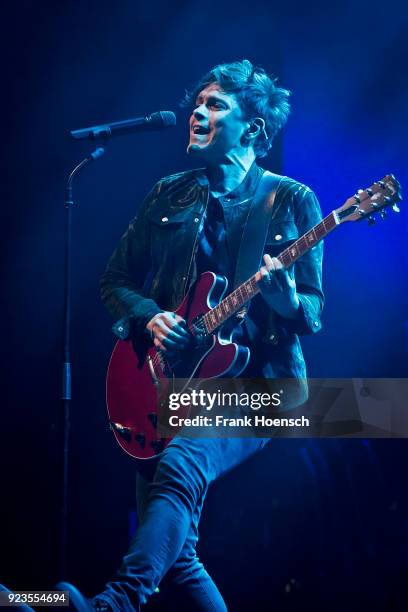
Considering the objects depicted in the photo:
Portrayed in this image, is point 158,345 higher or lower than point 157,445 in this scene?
higher

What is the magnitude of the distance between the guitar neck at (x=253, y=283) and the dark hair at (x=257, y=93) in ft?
2.01

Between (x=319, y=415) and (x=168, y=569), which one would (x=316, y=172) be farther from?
(x=168, y=569)

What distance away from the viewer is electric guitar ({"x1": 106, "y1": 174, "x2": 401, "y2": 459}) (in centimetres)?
271

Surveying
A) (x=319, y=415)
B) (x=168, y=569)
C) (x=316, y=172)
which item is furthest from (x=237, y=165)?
(x=168, y=569)

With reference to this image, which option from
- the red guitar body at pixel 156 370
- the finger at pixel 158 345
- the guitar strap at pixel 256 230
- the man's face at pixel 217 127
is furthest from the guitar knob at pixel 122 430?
the man's face at pixel 217 127

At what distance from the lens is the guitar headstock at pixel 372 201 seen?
2684 mm

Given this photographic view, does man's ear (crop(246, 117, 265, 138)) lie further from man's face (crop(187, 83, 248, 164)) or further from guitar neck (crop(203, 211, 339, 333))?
guitar neck (crop(203, 211, 339, 333))

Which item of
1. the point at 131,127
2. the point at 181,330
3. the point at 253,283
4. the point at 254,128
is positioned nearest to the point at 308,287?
the point at 253,283

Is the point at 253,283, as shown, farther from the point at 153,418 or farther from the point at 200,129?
the point at 200,129

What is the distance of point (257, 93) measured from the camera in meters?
3.18

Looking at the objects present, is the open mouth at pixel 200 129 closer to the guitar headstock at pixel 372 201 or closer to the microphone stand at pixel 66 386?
the microphone stand at pixel 66 386

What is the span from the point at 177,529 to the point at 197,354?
71 centimetres

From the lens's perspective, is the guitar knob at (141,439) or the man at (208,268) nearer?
the man at (208,268)

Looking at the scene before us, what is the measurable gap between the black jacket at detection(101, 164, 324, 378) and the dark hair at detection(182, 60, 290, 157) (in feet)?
0.61
